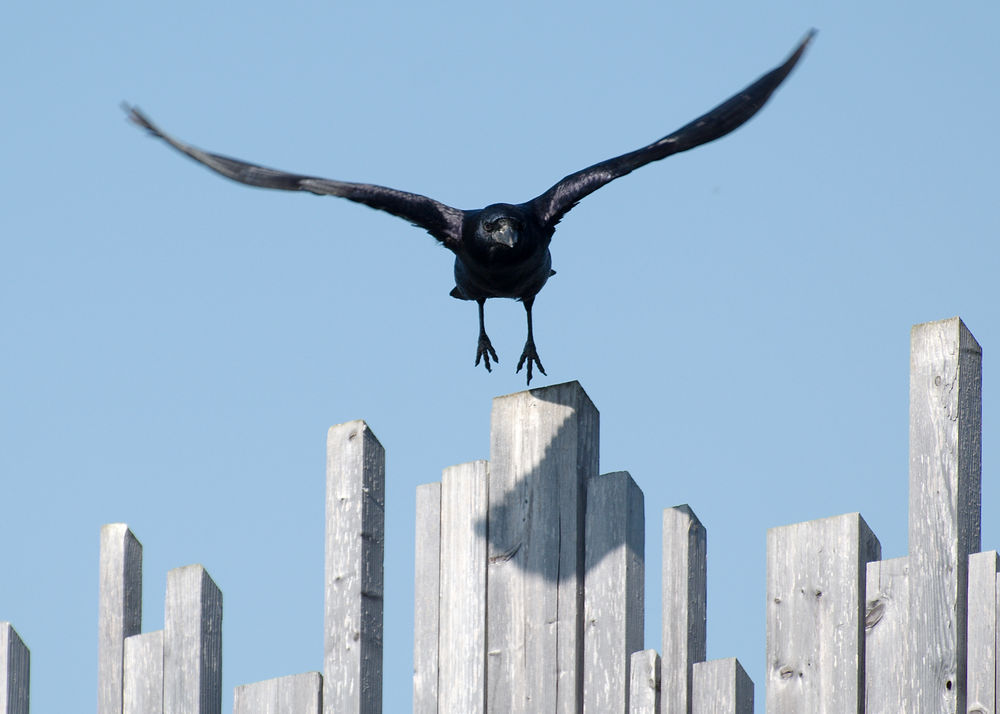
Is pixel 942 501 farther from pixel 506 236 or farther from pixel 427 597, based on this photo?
pixel 506 236

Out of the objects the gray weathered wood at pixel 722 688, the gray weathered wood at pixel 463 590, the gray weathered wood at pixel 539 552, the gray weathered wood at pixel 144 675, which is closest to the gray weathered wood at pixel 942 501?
the gray weathered wood at pixel 722 688

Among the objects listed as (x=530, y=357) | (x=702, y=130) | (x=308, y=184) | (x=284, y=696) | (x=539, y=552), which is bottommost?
(x=284, y=696)

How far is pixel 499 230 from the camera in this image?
6.25 metres

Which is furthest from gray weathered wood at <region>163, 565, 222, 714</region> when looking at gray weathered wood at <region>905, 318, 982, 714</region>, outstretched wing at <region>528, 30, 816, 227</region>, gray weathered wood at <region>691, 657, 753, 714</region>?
outstretched wing at <region>528, 30, 816, 227</region>

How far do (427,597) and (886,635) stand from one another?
128cm

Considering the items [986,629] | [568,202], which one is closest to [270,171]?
[568,202]

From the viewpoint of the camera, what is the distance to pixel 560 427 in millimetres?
4125

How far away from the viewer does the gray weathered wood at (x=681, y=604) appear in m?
3.70

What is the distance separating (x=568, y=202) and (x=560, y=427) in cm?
246

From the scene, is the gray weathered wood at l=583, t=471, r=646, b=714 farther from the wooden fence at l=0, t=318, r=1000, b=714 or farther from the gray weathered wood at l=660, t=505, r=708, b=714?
the gray weathered wood at l=660, t=505, r=708, b=714

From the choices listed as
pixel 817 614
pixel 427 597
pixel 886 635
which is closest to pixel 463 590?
pixel 427 597

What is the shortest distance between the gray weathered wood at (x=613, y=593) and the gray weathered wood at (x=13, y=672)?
6.46ft

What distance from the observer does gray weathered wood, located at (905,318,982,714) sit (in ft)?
11.2

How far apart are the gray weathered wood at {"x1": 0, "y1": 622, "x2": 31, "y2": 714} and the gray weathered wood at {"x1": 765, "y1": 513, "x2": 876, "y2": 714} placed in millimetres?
2489
